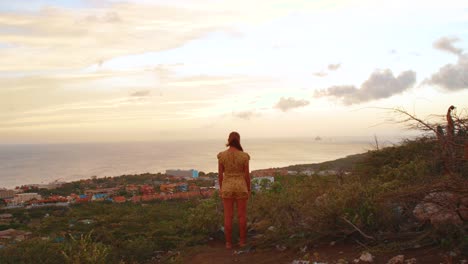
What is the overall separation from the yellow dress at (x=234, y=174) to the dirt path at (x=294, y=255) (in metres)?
0.86

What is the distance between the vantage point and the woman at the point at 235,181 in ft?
20.5

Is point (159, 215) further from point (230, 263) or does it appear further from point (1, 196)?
point (1, 196)

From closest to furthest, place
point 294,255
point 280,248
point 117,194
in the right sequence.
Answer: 1. point 294,255
2. point 280,248
3. point 117,194

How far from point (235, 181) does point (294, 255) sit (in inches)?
61.1

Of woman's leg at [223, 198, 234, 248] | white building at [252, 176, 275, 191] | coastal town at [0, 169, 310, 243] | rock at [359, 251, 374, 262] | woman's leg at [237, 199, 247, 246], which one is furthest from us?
coastal town at [0, 169, 310, 243]

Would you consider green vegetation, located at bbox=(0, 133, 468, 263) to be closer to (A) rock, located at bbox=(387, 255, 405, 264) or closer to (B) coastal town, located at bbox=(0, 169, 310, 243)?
(A) rock, located at bbox=(387, 255, 405, 264)

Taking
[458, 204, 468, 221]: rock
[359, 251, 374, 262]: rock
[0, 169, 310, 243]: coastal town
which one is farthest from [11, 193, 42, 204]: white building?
[458, 204, 468, 221]: rock

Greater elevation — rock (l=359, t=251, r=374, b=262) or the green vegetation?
the green vegetation

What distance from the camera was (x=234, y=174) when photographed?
6328 millimetres

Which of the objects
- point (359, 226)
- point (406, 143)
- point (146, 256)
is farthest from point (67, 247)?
point (406, 143)

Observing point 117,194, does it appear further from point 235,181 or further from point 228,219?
point 235,181

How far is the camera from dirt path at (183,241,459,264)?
167 inches

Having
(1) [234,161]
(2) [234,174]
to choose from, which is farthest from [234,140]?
(2) [234,174]

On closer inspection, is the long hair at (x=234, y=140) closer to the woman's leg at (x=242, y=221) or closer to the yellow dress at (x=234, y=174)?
the yellow dress at (x=234, y=174)
